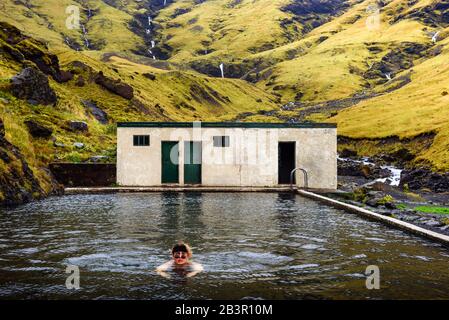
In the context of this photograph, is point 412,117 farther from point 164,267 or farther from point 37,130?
point 164,267

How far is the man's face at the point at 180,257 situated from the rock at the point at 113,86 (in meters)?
73.4

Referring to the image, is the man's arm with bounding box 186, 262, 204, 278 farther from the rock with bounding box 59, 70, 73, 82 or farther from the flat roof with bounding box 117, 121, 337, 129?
the rock with bounding box 59, 70, 73, 82

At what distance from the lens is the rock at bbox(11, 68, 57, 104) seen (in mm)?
43344

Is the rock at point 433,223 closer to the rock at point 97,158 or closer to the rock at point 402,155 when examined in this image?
the rock at point 97,158

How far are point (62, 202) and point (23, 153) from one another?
589 cm

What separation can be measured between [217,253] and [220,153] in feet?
70.7

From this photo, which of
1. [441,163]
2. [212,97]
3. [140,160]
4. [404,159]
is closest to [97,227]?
[140,160]

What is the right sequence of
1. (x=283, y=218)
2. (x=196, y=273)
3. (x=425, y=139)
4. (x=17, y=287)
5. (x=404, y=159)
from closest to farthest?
(x=17, y=287), (x=196, y=273), (x=283, y=218), (x=404, y=159), (x=425, y=139)

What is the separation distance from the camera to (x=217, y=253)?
13.7 meters

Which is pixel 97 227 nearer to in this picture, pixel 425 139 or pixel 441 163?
pixel 441 163

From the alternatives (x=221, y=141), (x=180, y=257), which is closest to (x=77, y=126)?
(x=221, y=141)

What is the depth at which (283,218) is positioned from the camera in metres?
21.0

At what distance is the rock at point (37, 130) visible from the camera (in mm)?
35656

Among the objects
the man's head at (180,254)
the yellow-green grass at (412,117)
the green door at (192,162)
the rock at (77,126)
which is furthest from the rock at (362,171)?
the man's head at (180,254)
